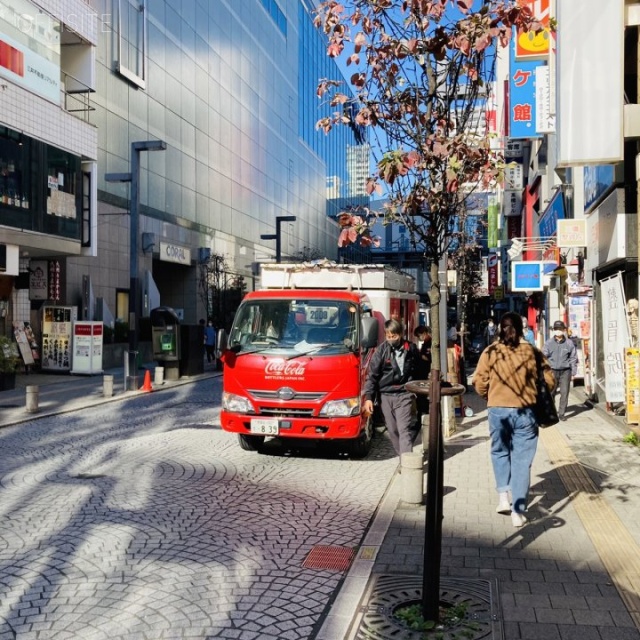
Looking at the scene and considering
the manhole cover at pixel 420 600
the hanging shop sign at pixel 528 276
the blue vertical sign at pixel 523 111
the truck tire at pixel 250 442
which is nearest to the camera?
the manhole cover at pixel 420 600

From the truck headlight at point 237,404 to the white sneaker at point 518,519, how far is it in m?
3.90

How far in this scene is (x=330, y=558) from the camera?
5516 millimetres

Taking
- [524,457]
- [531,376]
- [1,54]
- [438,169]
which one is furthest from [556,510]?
[1,54]

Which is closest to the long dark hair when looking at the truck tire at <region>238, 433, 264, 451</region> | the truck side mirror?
the truck side mirror

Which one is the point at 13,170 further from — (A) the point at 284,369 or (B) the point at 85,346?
(A) the point at 284,369

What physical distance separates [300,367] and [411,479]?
2.46 m

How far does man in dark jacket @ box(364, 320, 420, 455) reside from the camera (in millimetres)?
7852

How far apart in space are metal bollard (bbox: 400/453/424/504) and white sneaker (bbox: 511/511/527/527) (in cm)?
104

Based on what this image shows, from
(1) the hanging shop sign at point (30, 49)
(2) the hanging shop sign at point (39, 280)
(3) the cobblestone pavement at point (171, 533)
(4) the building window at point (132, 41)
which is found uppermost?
(4) the building window at point (132, 41)

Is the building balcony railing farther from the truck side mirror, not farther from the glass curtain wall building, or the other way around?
the truck side mirror

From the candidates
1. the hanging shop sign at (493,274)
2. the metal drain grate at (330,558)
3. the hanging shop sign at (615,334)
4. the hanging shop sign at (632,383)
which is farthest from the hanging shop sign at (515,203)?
the metal drain grate at (330,558)

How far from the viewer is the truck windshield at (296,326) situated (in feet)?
30.4

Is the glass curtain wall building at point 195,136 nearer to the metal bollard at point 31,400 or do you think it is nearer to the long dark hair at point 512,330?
the metal bollard at point 31,400

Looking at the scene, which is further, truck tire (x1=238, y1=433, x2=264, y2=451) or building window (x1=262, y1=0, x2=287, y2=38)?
building window (x1=262, y1=0, x2=287, y2=38)
